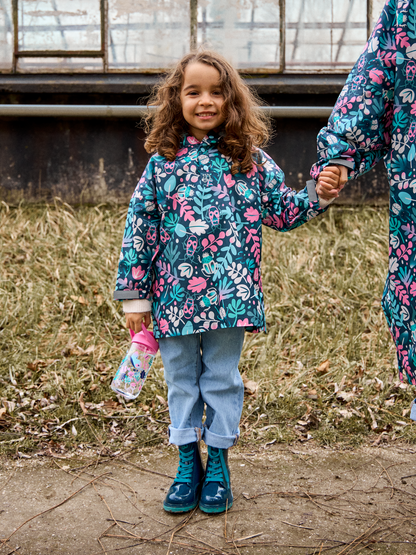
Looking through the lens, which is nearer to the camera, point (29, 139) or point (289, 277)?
point (289, 277)

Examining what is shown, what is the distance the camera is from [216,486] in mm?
2137

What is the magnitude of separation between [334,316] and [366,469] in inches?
59.9

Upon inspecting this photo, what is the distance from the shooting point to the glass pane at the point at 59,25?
5598 mm

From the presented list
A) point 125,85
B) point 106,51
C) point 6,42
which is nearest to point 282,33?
point 125,85

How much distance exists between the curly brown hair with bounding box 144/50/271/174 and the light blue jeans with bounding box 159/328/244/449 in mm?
641

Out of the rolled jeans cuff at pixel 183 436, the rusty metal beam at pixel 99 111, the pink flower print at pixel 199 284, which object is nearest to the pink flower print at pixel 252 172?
the pink flower print at pixel 199 284

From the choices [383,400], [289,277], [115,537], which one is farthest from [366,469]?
[289,277]

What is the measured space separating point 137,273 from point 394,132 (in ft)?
3.20

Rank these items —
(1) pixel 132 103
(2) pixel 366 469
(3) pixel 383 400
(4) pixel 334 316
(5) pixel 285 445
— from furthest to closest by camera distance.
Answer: (1) pixel 132 103, (4) pixel 334 316, (3) pixel 383 400, (5) pixel 285 445, (2) pixel 366 469

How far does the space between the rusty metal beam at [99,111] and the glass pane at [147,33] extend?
Answer: 2.00 feet

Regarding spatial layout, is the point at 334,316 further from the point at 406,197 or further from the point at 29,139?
the point at 29,139

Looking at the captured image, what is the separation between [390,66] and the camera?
1704 millimetres

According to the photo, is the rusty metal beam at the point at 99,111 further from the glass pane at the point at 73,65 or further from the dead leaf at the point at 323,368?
the dead leaf at the point at 323,368

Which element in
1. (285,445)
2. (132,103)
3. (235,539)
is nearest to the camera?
(235,539)
